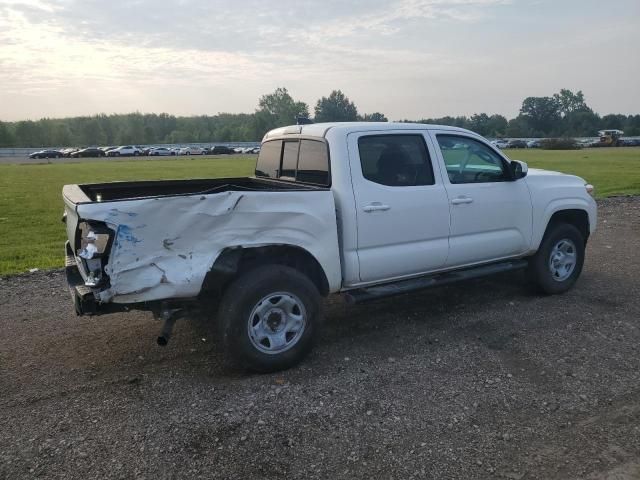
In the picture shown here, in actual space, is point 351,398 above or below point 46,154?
below

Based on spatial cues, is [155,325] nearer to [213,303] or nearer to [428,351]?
[213,303]

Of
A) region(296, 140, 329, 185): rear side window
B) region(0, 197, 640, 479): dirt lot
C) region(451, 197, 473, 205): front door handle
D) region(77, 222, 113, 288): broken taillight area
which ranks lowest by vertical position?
region(0, 197, 640, 479): dirt lot

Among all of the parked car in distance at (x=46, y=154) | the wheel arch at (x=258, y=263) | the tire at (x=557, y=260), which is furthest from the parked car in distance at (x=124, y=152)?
the wheel arch at (x=258, y=263)

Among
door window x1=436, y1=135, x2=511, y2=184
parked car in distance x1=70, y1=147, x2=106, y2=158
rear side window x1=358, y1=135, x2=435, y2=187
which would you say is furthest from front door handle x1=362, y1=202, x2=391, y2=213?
parked car in distance x1=70, y1=147, x2=106, y2=158

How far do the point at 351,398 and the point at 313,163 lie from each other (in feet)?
6.99

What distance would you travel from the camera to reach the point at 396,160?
5102 millimetres

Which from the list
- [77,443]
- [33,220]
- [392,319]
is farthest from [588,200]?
[33,220]

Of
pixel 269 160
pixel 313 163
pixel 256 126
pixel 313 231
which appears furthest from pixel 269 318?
pixel 256 126

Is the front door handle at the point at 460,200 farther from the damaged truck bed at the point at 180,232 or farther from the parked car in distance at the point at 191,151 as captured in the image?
the parked car in distance at the point at 191,151

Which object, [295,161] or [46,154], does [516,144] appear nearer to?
[46,154]

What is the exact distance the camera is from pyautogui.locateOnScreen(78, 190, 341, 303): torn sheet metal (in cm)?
377

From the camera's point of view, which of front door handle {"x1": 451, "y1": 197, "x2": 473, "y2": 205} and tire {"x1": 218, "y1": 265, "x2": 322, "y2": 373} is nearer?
tire {"x1": 218, "y1": 265, "x2": 322, "y2": 373}

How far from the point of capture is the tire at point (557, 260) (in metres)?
6.17

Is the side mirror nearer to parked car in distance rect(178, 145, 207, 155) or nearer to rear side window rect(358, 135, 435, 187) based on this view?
rear side window rect(358, 135, 435, 187)
